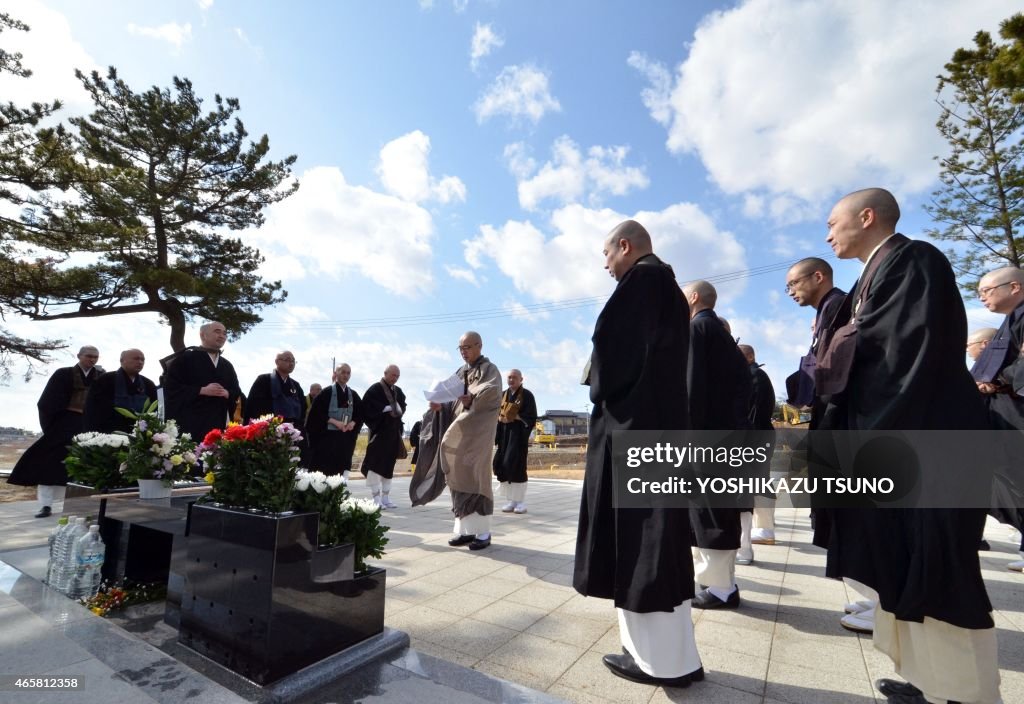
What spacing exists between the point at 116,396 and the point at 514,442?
17.6 ft

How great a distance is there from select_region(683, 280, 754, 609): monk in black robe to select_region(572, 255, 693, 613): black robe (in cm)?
81

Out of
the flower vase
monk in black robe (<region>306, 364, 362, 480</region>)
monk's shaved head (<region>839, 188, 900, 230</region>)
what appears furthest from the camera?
monk in black robe (<region>306, 364, 362, 480</region>)

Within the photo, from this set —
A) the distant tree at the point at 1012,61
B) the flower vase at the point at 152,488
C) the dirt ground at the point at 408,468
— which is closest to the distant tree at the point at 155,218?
the dirt ground at the point at 408,468

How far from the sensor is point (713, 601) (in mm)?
3455

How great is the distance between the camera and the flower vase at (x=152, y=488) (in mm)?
3578

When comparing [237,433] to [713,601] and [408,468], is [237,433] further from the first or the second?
[408,468]

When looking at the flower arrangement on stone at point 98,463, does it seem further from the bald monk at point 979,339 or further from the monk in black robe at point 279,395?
the bald monk at point 979,339

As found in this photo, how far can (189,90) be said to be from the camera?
16.7 metres

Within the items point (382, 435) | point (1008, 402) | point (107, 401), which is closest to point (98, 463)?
point (107, 401)

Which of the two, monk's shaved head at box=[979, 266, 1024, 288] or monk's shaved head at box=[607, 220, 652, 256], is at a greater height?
monk's shaved head at box=[979, 266, 1024, 288]

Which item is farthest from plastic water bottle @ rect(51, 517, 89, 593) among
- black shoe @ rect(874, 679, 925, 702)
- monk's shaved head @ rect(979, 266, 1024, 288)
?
monk's shaved head @ rect(979, 266, 1024, 288)

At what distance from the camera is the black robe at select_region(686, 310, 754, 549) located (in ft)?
10.8

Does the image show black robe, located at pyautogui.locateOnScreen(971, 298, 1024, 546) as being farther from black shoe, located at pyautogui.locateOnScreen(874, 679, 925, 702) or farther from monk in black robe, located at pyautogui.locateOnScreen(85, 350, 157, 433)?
monk in black robe, located at pyautogui.locateOnScreen(85, 350, 157, 433)

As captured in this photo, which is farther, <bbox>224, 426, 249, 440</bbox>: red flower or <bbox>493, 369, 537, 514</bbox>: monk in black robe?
<bbox>493, 369, 537, 514</bbox>: monk in black robe
